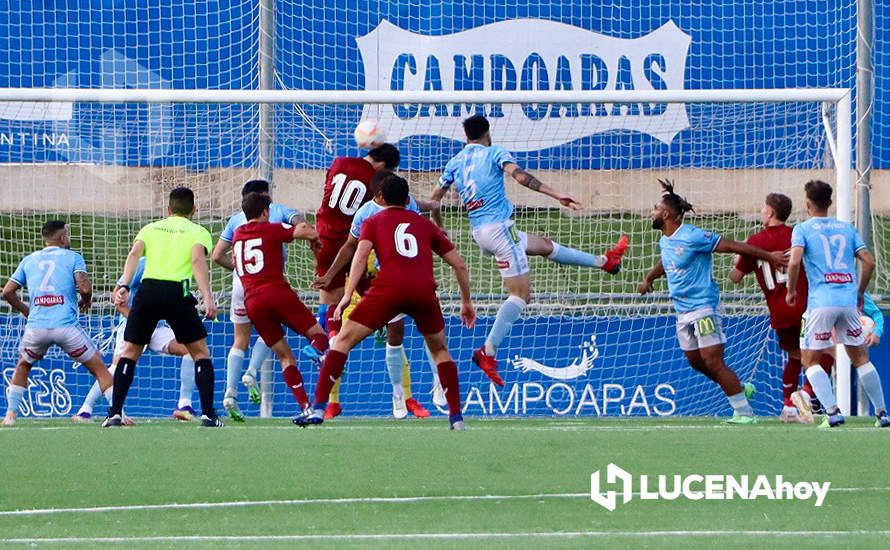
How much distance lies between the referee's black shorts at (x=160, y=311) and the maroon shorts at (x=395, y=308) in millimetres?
1537

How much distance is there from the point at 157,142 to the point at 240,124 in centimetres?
105

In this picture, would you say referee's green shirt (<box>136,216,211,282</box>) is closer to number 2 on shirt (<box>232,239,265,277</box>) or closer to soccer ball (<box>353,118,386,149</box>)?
number 2 on shirt (<box>232,239,265,277</box>)

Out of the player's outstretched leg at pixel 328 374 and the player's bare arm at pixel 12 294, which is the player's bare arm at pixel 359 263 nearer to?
the player's outstretched leg at pixel 328 374

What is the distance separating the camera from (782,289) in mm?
12258

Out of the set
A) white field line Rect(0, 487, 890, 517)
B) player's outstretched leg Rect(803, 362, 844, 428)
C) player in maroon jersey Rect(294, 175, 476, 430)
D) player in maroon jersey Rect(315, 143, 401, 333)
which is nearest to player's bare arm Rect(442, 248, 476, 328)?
player in maroon jersey Rect(294, 175, 476, 430)

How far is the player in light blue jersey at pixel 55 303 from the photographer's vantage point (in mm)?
12141

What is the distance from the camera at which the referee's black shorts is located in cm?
→ 1102

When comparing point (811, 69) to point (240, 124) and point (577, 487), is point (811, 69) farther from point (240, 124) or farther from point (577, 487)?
point (577, 487)

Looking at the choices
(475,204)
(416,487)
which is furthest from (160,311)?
(416,487)

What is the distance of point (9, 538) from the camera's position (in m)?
6.16

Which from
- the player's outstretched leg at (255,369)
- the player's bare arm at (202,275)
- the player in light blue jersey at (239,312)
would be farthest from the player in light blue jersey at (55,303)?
the player's bare arm at (202,275)

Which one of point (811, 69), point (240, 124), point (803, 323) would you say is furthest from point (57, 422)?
point (811, 69)

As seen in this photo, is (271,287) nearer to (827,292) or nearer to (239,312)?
(239,312)

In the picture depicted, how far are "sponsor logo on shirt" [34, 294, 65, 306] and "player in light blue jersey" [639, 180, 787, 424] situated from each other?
4.56m
